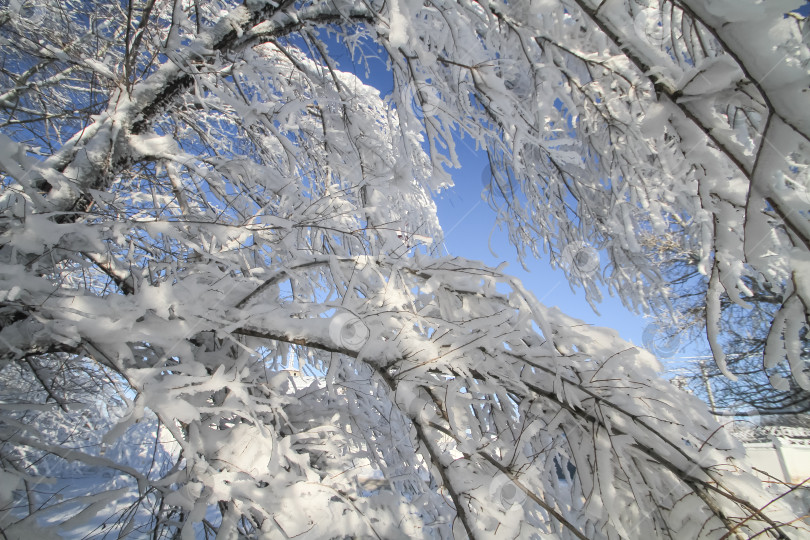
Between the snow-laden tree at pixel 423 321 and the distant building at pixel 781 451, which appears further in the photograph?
the distant building at pixel 781 451

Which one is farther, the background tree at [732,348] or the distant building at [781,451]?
the distant building at [781,451]

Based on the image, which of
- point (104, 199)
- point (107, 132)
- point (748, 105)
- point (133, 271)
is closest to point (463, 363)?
point (748, 105)

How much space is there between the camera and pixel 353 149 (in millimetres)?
2658

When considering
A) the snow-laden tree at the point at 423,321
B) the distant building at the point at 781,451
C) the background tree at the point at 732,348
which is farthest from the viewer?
the distant building at the point at 781,451

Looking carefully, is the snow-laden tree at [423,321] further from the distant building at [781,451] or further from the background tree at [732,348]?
the distant building at [781,451]

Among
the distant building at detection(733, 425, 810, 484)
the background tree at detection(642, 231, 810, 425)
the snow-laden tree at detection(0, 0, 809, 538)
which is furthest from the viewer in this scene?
the distant building at detection(733, 425, 810, 484)

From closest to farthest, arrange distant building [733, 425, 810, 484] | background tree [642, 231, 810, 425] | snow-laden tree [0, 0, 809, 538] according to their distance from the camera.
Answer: snow-laden tree [0, 0, 809, 538] < background tree [642, 231, 810, 425] < distant building [733, 425, 810, 484]

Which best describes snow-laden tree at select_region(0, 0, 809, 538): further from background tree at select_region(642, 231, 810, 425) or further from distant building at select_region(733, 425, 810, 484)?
distant building at select_region(733, 425, 810, 484)

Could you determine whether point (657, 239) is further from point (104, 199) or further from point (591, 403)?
point (104, 199)

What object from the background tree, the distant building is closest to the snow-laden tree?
the background tree

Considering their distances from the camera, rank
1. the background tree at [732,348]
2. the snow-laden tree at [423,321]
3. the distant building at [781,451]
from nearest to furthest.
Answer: the snow-laden tree at [423,321], the background tree at [732,348], the distant building at [781,451]

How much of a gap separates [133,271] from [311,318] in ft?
2.43

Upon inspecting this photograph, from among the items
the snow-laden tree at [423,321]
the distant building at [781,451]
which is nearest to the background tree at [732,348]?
the distant building at [781,451]

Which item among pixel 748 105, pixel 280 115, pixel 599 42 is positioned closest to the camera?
pixel 748 105
